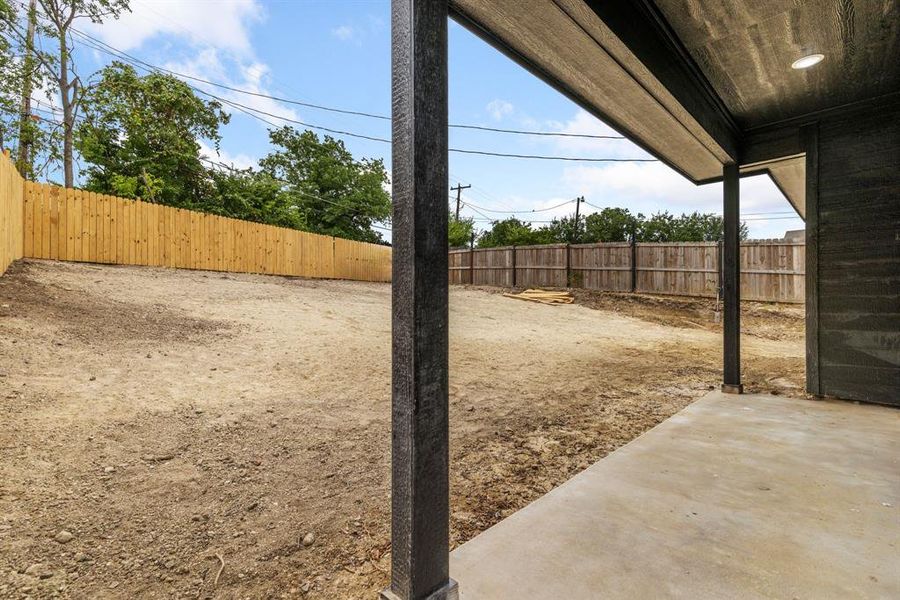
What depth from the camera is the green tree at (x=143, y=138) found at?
39.8 ft

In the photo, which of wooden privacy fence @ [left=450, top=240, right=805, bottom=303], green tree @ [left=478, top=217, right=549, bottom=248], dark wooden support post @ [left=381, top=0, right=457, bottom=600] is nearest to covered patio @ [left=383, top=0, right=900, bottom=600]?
dark wooden support post @ [left=381, top=0, right=457, bottom=600]

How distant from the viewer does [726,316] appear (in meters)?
3.70

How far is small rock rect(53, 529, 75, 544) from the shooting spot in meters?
1.60

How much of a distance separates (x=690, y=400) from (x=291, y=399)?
373 cm

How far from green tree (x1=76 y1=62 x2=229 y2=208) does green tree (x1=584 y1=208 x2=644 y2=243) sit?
61.4 ft

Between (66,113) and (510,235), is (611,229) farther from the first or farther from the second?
(66,113)

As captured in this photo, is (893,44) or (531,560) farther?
(893,44)

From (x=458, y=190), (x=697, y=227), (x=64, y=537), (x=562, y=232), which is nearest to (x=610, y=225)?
(x=562, y=232)

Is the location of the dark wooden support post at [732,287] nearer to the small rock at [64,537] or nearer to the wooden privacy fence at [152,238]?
the small rock at [64,537]

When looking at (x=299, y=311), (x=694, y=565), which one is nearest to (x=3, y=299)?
(x=299, y=311)

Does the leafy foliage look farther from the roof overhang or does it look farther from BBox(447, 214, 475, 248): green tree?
the roof overhang

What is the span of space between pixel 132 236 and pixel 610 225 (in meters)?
21.1

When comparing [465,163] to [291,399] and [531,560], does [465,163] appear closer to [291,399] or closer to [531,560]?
[291,399]

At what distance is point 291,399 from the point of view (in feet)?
11.3
